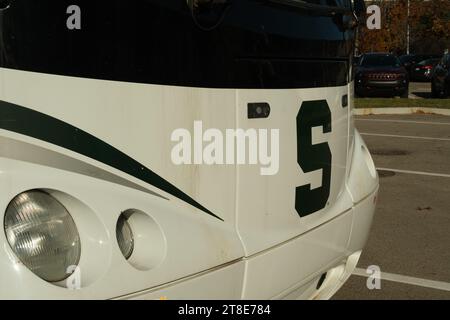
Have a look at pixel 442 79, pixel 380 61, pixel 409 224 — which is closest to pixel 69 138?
pixel 409 224

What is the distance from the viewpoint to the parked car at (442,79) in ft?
64.7

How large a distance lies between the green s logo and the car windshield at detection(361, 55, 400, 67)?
65.3ft

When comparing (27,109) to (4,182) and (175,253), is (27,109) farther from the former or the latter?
(175,253)

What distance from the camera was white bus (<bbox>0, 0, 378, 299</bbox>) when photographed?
1719 mm

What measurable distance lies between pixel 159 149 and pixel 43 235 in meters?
0.45

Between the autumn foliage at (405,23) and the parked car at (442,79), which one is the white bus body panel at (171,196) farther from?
the autumn foliage at (405,23)

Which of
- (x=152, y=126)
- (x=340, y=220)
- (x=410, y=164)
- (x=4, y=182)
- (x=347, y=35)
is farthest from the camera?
(x=410, y=164)

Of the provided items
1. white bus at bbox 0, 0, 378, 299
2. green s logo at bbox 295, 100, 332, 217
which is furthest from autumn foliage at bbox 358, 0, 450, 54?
white bus at bbox 0, 0, 378, 299

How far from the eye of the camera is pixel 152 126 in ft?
6.51

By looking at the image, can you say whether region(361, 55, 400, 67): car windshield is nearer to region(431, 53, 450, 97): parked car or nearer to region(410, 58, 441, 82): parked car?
region(431, 53, 450, 97): parked car

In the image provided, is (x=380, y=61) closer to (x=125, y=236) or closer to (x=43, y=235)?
(x=125, y=236)

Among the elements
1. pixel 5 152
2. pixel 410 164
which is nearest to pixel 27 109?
pixel 5 152

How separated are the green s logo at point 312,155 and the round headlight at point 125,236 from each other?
828mm

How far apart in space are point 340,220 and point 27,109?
167cm
